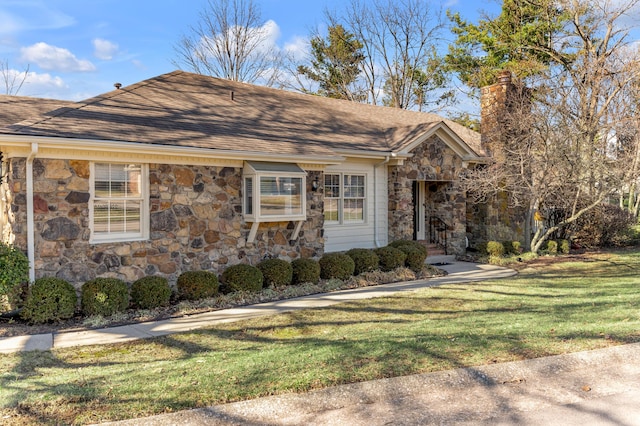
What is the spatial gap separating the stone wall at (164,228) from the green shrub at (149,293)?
57 cm

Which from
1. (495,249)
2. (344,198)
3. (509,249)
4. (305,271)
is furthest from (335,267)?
(509,249)

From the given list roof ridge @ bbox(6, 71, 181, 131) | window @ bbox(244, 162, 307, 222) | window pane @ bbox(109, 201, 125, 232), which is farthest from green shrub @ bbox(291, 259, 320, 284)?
roof ridge @ bbox(6, 71, 181, 131)

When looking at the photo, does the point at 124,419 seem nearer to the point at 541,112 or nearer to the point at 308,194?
the point at 308,194

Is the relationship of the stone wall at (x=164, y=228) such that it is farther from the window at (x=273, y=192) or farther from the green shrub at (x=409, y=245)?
the green shrub at (x=409, y=245)

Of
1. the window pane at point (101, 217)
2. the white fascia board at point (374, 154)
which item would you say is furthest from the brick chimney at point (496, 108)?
the window pane at point (101, 217)

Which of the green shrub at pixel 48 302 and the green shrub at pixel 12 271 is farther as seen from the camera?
the green shrub at pixel 48 302

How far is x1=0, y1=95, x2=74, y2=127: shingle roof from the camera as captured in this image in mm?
10459

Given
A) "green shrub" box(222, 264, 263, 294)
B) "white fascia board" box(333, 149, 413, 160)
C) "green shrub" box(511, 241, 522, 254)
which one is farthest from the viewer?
"green shrub" box(511, 241, 522, 254)

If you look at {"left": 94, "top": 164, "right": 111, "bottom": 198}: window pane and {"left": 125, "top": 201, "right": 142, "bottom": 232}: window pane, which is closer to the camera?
{"left": 94, "top": 164, "right": 111, "bottom": 198}: window pane

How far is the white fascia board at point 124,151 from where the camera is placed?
799 centimetres

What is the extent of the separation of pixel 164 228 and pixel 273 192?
93.4 inches

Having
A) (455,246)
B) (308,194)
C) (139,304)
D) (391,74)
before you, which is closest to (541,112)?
(455,246)

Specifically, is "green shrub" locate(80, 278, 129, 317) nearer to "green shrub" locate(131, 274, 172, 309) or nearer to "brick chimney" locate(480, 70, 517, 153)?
"green shrub" locate(131, 274, 172, 309)

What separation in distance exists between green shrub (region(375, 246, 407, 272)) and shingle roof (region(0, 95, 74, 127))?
27.7ft
